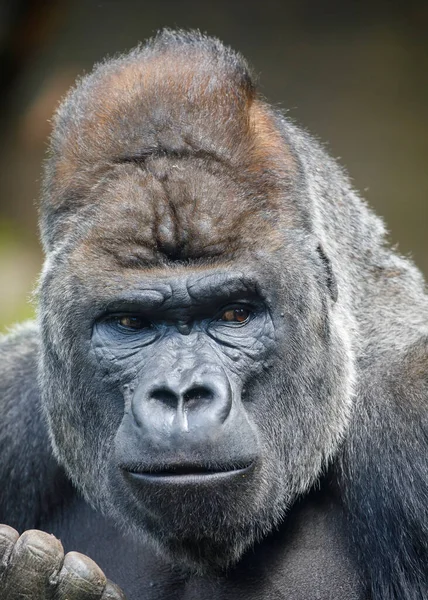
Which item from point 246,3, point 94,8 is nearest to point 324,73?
point 246,3

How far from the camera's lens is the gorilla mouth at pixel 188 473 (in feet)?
14.1

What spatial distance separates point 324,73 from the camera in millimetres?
14797

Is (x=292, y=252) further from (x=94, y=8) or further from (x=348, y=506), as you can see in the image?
(x=94, y=8)

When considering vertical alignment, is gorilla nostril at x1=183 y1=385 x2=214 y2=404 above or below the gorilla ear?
below

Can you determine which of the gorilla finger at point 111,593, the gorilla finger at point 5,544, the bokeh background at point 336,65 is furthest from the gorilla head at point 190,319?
the bokeh background at point 336,65

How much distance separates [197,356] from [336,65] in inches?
435

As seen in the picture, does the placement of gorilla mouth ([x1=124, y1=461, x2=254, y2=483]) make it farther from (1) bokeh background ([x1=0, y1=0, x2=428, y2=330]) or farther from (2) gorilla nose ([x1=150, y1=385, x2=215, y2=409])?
(1) bokeh background ([x1=0, y1=0, x2=428, y2=330])

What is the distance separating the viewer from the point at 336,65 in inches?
579

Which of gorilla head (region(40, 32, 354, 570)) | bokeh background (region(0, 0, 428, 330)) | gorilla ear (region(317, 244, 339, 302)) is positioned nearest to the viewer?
gorilla head (region(40, 32, 354, 570))

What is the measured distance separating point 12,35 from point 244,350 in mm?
10795

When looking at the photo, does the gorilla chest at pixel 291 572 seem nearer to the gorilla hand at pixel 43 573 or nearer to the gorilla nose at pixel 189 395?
the gorilla hand at pixel 43 573

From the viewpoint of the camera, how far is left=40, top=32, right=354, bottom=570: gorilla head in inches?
173

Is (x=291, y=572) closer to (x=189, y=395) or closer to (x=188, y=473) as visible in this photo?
(x=188, y=473)

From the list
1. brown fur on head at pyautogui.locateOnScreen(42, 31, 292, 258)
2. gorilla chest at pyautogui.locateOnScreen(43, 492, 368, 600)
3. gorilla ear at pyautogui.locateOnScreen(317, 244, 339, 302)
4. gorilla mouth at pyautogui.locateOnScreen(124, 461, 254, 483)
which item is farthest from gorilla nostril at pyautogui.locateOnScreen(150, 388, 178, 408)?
gorilla chest at pyautogui.locateOnScreen(43, 492, 368, 600)
